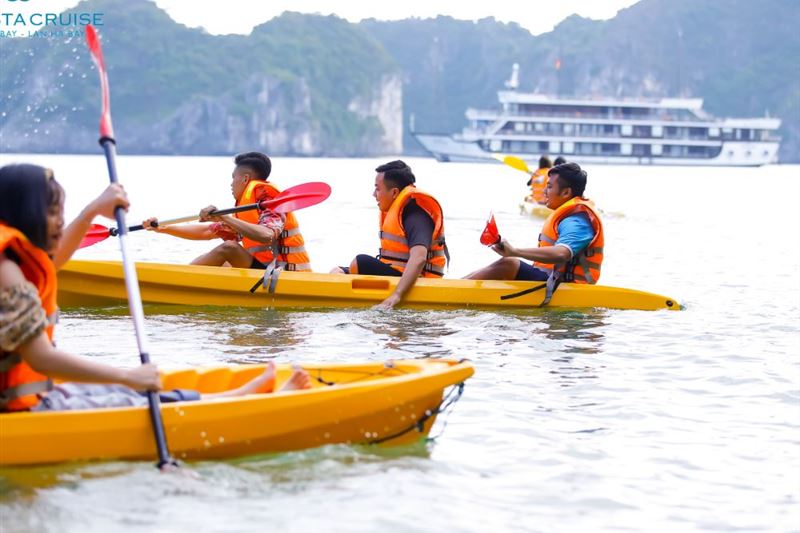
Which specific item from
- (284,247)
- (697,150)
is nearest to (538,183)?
(284,247)

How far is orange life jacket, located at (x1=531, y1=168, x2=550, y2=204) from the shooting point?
68.4 ft

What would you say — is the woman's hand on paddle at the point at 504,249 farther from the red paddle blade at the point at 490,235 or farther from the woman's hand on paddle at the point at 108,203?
the woman's hand on paddle at the point at 108,203

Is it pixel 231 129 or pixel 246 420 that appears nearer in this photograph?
pixel 246 420

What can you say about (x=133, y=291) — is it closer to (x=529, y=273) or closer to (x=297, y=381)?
(x=297, y=381)

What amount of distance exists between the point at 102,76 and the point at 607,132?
302 ft

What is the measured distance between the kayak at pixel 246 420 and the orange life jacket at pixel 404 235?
3749 millimetres

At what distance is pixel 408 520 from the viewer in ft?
13.9

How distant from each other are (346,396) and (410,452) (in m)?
0.54

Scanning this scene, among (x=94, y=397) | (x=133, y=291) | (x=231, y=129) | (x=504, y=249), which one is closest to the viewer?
(x=94, y=397)

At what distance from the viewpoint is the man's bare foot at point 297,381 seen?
15.2 ft

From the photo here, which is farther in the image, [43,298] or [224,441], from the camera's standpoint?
[224,441]

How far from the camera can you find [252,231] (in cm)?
851

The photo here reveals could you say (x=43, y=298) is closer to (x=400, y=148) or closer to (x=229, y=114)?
(x=229, y=114)

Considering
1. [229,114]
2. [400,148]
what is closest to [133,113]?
[229,114]
